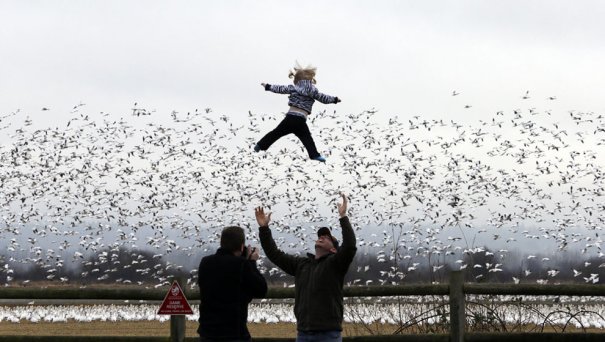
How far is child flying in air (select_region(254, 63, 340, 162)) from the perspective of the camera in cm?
1098

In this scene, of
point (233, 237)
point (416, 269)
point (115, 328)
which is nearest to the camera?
point (233, 237)

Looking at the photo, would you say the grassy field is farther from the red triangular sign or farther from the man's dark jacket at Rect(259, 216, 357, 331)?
the man's dark jacket at Rect(259, 216, 357, 331)

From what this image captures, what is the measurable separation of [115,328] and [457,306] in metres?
13.1

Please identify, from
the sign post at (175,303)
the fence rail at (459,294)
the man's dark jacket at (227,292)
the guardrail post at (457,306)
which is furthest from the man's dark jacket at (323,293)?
the guardrail post at (457,306)

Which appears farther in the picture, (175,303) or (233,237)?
(175,303)

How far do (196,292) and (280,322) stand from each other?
14.2 m

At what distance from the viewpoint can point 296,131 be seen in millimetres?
11234

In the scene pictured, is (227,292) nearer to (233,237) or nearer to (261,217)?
(233,237)

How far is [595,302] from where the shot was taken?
35.4 meters

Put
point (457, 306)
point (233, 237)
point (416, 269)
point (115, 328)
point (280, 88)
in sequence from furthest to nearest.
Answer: point (115, 328) < point (416, 269) < point (457, 306) < point (280, 88) < point (233, 237)

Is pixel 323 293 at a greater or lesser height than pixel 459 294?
greater

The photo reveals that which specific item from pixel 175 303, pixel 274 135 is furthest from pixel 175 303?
pixel 274 135

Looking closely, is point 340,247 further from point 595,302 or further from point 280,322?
point 595,302

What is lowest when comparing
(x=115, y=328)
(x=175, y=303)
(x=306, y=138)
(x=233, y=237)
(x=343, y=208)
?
(x=115, y=328)
